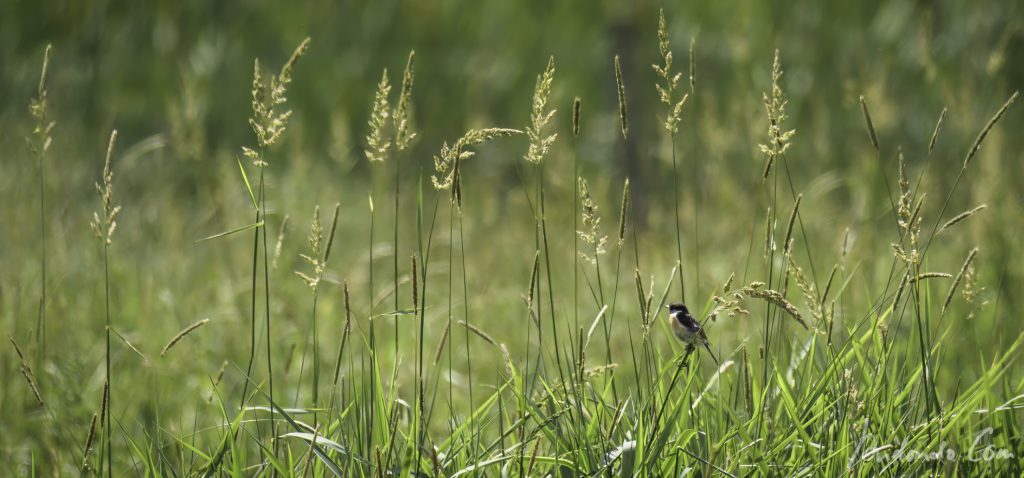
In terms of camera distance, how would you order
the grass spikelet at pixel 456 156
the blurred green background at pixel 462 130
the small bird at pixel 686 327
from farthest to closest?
the blurred green background at pixel 462 130, the small bird at pixel 686 327, the grass spikelet at pixel 456 156

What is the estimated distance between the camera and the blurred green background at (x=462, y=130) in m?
4.41

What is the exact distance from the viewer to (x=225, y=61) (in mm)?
8711

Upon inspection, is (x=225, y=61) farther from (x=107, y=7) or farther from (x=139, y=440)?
(x=139, y=440)

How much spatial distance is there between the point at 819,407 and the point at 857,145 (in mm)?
5557

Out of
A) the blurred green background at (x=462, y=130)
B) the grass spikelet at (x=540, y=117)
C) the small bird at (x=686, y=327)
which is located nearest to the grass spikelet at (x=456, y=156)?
the grass spikelet at (x=540, y=117)

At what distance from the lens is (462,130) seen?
908cm

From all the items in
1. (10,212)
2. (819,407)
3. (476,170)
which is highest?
(819,407)

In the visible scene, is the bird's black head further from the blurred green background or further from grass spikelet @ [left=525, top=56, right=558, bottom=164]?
the blurred green background

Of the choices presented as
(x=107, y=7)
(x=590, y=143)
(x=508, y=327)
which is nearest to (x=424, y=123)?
(x=590, y=143)

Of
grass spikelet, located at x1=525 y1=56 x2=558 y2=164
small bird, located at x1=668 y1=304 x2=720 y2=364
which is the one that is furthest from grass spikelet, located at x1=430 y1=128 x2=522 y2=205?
small bird, located at x1=668 y1=304 x2=720 y2=364

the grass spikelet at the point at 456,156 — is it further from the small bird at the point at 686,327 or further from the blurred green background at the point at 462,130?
the blurred green background at the point at 462,130

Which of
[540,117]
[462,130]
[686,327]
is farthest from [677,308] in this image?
[462,130]

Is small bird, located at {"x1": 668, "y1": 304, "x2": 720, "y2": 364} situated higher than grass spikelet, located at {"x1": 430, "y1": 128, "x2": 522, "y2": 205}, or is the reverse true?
grass spikelet, located at {"x1": 430, "y1": 128, "x2": 522, "y2": 205}

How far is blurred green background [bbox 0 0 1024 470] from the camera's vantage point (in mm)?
4406
